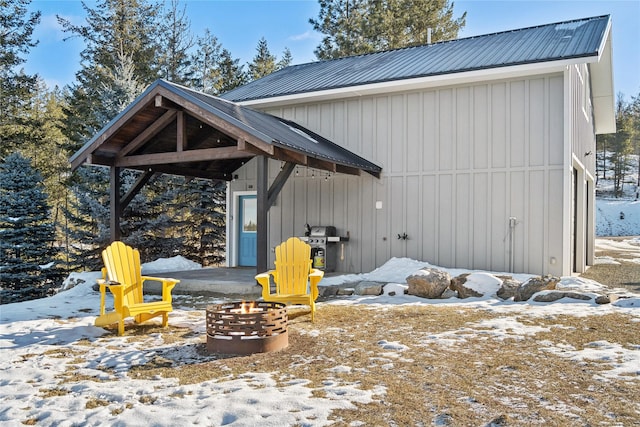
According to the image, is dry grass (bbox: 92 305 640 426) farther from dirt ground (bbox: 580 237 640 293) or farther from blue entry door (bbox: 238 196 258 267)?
blue entry door (bbox: 238 196 258 267)

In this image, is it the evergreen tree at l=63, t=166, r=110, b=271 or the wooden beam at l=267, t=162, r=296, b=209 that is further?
the evergreen tree at l=63, t=166, r=110, b=271

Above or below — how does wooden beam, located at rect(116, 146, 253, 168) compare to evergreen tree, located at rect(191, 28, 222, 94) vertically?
below

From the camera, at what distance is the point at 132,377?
3.70 metres

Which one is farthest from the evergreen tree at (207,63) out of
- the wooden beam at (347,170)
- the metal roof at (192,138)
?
the wooden beam at (347,170)

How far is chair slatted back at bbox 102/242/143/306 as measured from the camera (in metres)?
5.39

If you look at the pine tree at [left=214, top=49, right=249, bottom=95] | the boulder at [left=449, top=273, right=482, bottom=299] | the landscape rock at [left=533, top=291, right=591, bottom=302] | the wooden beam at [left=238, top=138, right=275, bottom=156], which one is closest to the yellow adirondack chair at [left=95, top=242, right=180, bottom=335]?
the wooden beam at [left=238, top=138, right=275, bottom=156]

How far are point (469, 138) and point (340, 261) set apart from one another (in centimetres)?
342

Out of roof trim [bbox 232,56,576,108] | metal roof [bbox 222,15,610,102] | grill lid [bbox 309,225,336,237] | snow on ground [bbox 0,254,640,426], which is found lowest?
snow on ground [bbox 0,254,640,426]

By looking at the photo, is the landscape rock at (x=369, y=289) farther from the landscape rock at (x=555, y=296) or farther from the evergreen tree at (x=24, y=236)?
the evergreen tree at (x=24, y=236)

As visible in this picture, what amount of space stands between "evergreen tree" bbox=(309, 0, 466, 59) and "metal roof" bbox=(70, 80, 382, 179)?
13332mm

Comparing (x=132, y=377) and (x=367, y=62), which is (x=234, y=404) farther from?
(x=367, y=62)

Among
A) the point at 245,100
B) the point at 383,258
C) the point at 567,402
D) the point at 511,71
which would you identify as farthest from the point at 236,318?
the point at 245,100

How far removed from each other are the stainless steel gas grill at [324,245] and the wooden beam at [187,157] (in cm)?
253

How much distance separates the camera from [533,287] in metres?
7.04
